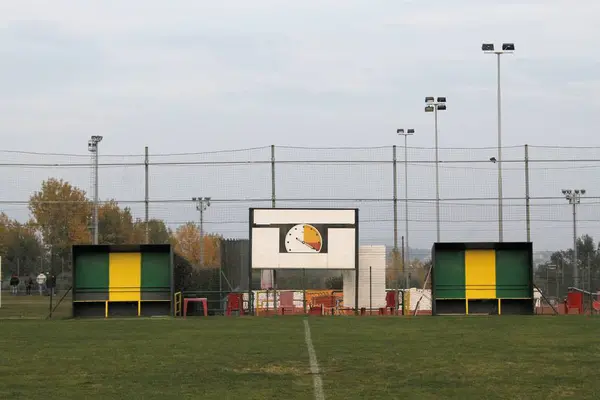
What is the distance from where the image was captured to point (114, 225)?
179 feet

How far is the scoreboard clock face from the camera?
32.1 meters

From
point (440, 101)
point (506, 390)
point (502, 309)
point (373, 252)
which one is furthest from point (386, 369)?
point (440, 101)

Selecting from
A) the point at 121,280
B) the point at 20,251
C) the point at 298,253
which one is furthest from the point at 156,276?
the point at 20,251

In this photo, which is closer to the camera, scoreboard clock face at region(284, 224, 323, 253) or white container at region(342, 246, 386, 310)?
scoreboard clock face at region(284, 224, 323, 253)

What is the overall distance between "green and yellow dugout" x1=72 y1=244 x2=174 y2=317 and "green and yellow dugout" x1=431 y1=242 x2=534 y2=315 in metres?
8.54

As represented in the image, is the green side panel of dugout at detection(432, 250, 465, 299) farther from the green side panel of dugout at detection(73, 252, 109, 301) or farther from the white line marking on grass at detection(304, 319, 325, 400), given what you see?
the white line marking on grass at detection(304, 319, 325, 400)

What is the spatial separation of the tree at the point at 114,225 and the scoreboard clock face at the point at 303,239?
13038 mm

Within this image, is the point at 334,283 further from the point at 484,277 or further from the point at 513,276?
the point at 513,276

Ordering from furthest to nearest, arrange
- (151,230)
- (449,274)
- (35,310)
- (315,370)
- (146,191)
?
(151,230)
(35,310)
(146,191)
(449,274)
(315,370)

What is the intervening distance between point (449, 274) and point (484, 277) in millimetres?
1095

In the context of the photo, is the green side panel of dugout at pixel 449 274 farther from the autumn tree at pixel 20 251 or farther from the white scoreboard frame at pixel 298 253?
the autumn tree at pixel 20 251

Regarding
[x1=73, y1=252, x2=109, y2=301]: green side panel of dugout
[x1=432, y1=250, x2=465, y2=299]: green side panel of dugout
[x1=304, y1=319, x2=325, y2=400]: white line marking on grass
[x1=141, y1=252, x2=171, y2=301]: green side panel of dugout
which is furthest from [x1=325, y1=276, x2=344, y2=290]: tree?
[x1=304, y1=319, x2=325, y2=400]: white line marking on grass

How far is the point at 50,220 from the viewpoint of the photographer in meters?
48.9

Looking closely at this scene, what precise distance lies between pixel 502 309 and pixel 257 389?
21372 mm
